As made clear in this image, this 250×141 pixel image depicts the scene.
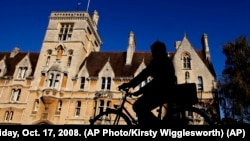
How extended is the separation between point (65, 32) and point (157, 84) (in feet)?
117

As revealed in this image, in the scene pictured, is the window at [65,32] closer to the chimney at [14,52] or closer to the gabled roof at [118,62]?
the gabled roof at [118,62]

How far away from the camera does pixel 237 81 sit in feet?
79.7

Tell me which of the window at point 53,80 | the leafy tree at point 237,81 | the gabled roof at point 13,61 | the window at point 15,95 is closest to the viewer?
the leafy tree at point 237,81

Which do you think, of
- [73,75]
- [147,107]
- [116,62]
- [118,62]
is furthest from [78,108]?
[147,107]

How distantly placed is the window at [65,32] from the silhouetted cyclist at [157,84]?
33.8 m

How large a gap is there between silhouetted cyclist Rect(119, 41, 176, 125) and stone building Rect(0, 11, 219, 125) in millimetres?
22241

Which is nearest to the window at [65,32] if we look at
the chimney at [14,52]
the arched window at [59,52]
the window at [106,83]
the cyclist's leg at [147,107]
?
the arched window at [59,52]

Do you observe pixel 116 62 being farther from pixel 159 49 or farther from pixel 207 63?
pixel 159 49

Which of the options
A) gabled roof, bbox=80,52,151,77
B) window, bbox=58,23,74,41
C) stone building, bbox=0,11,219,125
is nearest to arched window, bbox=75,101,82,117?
stone building, bbox=0,11,219,125

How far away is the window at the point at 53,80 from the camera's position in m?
33.9

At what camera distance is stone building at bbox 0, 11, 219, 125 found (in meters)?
32.1

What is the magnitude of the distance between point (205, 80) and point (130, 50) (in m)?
11.9

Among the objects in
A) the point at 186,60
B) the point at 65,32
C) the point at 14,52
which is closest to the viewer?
the point at 186,60

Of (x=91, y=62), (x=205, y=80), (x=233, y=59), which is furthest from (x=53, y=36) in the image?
(x=233, y=59)
